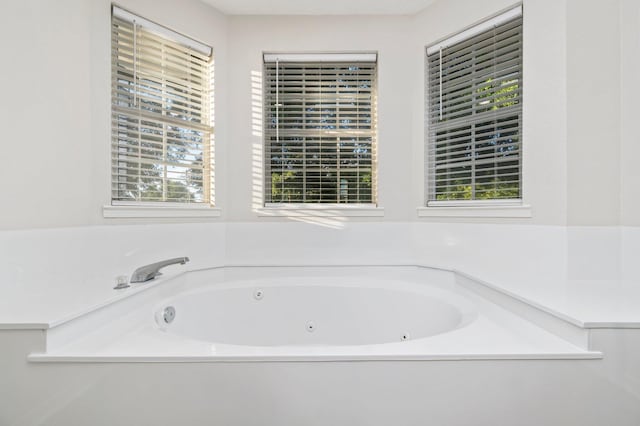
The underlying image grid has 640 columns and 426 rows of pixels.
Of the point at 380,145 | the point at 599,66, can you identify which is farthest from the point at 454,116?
the point at 599,66

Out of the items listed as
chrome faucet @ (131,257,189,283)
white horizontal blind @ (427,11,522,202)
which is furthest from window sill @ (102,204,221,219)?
white horizontal blind @ (427,11,522,202)

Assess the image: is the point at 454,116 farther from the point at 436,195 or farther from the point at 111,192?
the point at 111,192

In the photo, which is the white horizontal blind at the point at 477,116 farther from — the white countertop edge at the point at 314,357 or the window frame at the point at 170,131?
the window frame at the point at 170,131

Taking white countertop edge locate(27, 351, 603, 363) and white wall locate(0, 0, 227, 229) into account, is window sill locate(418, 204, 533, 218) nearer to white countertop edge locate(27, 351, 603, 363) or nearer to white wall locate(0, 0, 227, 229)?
→ white countertop edge locate(27, 351, 603, 363)

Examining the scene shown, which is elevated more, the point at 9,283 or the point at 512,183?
the point at 512,183

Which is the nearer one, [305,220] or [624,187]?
[624,187]

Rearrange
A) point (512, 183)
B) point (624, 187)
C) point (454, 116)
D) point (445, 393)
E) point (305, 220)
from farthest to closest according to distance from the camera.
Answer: point (305, 220) < point (454, 116) < point (512, 183) < point (624, 187) < point (445, 393)

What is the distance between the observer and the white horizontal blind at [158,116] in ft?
6.25

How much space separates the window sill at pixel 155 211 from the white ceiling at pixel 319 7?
59.6 inches

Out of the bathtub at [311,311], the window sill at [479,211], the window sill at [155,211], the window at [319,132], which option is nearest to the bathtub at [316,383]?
the bathtub at [311,311]

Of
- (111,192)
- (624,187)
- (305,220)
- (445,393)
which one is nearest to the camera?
(445,393)

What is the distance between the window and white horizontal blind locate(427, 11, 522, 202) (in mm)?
483

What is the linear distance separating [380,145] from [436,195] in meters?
0.58

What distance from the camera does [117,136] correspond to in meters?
1.89
